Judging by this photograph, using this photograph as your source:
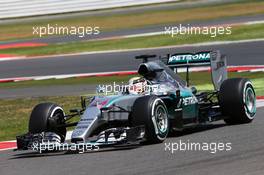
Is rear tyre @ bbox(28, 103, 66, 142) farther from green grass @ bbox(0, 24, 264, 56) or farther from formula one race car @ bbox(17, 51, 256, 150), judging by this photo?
green grass @ bbox(0, 24, 264, 56)

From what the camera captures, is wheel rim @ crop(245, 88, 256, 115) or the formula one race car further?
wheel rim @ crop(245, 88, 256, 115)

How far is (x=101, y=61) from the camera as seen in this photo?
2683cm

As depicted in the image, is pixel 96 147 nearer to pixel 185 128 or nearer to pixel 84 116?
pixel 84 116

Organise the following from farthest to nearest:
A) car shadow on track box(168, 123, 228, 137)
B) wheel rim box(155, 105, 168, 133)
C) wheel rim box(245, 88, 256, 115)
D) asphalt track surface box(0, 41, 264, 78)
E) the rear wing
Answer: asphalt track surface box(0, 41, 264, 78) < the rear wing < wheel rim box(245, 88, 256, 115) < car shadow on track box(168, 123, 228, 137) < wheel rim box(155, 105, 168, 133)

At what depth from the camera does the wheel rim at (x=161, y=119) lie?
10.8 meters

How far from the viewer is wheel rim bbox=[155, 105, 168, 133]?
10789mm

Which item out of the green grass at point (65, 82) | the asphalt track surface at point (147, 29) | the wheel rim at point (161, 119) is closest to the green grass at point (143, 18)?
the asphalt track surface at point (147, 29)

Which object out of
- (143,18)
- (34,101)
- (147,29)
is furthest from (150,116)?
(143,18)

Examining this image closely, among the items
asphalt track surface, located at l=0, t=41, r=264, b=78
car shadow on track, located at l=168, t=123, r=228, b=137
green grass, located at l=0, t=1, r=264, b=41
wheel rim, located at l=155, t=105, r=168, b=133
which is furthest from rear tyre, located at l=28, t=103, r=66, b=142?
green grass, located at l=0, t=1, r=264, b=41

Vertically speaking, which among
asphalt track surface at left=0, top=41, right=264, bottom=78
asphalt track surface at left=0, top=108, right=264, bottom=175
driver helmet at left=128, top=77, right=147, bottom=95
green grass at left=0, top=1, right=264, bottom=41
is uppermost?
green grass at left=0, top=1, right=264, bottom=41

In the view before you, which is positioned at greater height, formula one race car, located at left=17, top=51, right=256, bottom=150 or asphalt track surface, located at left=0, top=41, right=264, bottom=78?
asphalt track surface, located at left=0, top=41, right=264, bottom=78

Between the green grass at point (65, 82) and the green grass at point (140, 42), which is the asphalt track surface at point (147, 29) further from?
the green grass at point (65, 82)

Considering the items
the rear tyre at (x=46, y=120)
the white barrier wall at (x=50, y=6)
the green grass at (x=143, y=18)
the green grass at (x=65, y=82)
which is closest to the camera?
the rear tyre at (x=46, y=120)

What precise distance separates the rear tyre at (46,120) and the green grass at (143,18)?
24.6m
